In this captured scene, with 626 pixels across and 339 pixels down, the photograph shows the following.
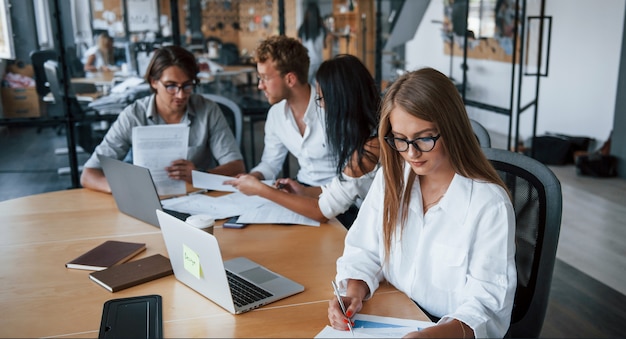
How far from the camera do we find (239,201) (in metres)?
2.21

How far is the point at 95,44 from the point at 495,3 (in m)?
3.03

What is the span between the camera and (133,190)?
1989mm

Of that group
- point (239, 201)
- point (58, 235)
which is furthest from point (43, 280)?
point (239, 201)

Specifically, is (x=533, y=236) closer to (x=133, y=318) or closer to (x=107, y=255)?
(x=133, y=318)

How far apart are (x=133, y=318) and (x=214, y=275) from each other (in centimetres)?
20

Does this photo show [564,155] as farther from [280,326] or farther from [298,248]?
[280,326]

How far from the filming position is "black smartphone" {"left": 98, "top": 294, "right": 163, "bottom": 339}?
50.7 inches

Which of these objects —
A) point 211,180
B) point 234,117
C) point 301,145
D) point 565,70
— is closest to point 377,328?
point 211,180

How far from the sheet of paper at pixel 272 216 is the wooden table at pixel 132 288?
1.0 inches

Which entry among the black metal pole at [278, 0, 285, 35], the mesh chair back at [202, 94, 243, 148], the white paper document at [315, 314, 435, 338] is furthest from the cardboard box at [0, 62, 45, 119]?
the white paper document at [315, 314, 435, 338]

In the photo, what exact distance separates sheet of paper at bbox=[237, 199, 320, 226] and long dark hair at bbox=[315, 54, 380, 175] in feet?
0.71

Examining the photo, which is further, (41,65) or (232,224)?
(41,65)

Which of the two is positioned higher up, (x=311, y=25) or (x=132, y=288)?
(x=311, y=25)

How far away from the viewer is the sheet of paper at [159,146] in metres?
2.23
